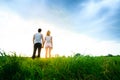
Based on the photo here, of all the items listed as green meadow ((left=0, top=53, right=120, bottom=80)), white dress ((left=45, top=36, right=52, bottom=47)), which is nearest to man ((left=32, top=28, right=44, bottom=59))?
white dress ((left=45, top=36, right=52, bottom=47))

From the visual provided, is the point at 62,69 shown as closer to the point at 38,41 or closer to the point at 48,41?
the point at 38,41

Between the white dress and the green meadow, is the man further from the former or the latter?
the green meadow

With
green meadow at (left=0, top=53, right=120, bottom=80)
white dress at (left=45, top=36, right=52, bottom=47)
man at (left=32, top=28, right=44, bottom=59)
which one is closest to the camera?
green meadow at (left=0, top=53, right=120, bottom=80)

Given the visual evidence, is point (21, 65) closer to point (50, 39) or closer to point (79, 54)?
point (79, 54)

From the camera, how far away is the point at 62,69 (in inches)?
521

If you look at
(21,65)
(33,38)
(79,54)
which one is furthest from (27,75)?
(33,38)

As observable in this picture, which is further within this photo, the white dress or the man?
the white dress

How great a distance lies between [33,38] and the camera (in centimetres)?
1997

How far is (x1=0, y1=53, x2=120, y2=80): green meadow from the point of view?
1277 cm

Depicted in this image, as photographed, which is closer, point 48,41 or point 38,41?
point 38,41

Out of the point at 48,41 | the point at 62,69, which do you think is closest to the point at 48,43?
the point at 48,41

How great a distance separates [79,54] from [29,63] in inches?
97.3

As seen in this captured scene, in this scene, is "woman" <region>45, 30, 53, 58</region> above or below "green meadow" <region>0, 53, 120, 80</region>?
above

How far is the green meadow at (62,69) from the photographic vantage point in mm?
12766
